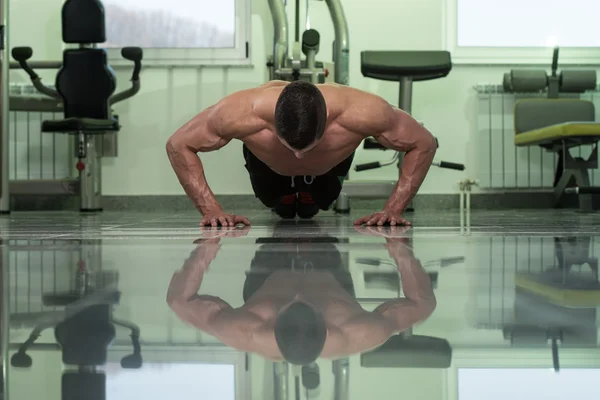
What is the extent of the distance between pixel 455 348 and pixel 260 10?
213 inches

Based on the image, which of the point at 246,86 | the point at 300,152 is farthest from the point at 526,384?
the point at 246,86

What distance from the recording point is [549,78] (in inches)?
208

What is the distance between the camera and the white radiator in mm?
5648

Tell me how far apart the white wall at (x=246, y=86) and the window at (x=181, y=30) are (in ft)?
0.34

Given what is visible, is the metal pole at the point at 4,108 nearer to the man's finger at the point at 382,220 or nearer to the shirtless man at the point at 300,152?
the shirtless man at the point at 300,152

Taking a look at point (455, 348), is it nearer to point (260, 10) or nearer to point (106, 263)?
point (106, 263)

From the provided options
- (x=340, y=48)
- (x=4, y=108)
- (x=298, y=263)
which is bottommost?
(x=298, y=263)

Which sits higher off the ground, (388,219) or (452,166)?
(452,166)

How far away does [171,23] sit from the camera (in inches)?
229

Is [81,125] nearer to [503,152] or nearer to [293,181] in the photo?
[293,181]

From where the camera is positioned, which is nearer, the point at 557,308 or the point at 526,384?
the point at 526,384

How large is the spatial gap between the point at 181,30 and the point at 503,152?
2.78 meters

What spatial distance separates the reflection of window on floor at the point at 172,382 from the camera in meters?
0.46

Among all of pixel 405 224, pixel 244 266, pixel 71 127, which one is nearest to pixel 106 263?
pixel 244 266
